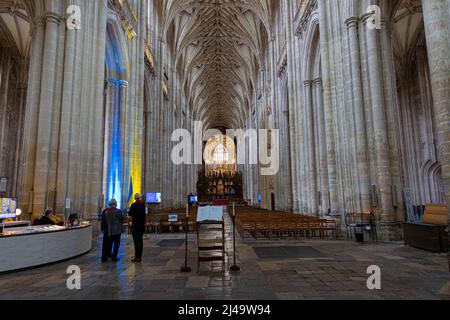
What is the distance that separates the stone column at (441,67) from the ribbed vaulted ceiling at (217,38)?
2281 cm

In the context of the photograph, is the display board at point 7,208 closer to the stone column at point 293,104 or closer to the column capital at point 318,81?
the stone column at point 293,104

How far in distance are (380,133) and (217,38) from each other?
32.7 meters

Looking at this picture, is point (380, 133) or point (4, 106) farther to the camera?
point (4, 106)

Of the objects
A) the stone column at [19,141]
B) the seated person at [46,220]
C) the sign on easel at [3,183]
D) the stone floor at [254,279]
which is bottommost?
the stone floor at [254,279]

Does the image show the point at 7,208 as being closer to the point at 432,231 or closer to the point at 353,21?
the point at 432,231

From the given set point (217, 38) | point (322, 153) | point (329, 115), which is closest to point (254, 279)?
point (329, 115)

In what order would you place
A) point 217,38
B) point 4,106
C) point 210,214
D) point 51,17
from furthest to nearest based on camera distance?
point 217,38
point 4,106
point 51,17
point 210,214

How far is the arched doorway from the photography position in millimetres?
17062

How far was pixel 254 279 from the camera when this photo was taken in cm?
523

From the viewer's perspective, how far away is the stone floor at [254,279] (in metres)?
4.35

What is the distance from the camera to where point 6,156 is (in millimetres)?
21109

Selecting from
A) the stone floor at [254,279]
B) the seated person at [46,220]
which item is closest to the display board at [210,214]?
the stone floor at [254,279]

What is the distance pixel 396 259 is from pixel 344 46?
839 cm
